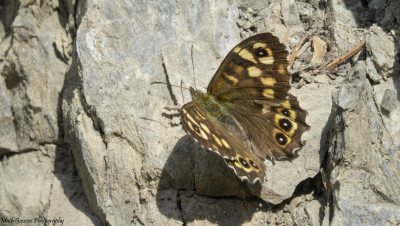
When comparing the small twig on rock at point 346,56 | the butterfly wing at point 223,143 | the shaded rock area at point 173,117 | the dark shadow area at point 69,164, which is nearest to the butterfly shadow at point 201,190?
the shaded rock area at point 173,117

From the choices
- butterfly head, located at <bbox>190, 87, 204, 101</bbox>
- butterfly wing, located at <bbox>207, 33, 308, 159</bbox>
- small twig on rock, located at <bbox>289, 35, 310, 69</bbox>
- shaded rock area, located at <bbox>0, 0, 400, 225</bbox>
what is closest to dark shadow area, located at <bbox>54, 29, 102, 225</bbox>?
shaded rock area, located at <bbox>0, 0, 400, 225</bbox>

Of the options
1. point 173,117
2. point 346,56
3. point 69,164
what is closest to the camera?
point 173,117

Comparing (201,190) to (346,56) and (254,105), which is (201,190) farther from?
(346,56)

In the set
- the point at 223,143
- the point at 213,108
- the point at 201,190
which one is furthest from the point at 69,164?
the point at 223,143

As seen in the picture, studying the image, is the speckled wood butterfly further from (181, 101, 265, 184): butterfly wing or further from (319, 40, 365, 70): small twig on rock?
(319, 40, 365, 70): small twig on rock

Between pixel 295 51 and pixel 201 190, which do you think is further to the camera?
pixel 295 51

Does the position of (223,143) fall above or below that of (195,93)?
below
